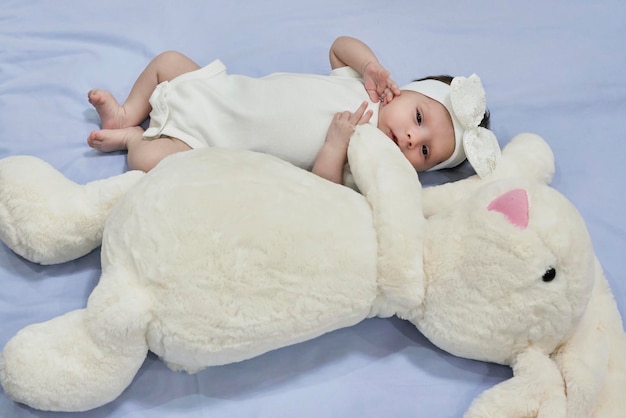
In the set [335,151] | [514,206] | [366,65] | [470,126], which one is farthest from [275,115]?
[514,206]

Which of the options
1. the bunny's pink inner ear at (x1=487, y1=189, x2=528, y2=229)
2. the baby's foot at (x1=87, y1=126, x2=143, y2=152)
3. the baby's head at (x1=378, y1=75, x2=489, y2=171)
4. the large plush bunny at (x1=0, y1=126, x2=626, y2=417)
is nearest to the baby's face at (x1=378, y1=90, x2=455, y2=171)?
the baby's head at (x1=378, y1=75, x2=489, y2=171)

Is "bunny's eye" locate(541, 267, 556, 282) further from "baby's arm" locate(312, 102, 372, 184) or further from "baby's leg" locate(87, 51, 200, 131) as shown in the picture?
"baby's leg" locate(87, 51, 200, 131)

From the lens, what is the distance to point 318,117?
1.21m

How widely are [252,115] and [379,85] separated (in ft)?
0.91

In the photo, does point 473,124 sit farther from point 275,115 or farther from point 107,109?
point 107,109

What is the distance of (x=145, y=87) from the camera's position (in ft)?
4.24

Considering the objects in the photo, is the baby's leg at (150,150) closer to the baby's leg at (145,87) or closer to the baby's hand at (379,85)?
the baby's leg at (145,87)

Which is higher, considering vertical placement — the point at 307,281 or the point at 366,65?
the point at 366,65

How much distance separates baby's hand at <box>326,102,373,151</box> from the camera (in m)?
1.15

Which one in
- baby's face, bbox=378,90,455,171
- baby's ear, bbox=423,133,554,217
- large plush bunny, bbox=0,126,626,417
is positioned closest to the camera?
large plush bunny, bbox=0,126,626,417

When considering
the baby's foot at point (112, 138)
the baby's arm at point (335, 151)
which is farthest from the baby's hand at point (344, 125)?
the baby's foot at point (112, 138)

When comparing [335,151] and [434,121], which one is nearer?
[335,151]

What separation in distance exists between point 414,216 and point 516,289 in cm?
18

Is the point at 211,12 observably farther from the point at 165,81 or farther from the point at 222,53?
the point at 165,81
